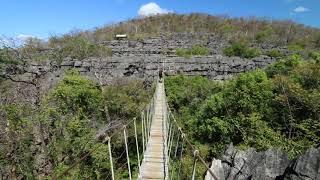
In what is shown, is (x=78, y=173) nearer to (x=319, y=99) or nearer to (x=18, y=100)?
(x=18, y=100)

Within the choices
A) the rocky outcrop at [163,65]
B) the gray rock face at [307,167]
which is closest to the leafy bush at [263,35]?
the rocky outcrop at [163,65]

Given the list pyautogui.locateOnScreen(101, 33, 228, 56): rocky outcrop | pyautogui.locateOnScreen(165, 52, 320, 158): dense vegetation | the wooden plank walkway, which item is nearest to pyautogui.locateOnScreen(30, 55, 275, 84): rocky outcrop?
pyautogui.locateOnScreen(101, 33, 228, 56): rocky outcrop

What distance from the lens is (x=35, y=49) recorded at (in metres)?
39.7

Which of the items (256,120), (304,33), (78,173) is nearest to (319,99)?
(256,120)

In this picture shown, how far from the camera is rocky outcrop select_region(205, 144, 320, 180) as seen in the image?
12.0 metres

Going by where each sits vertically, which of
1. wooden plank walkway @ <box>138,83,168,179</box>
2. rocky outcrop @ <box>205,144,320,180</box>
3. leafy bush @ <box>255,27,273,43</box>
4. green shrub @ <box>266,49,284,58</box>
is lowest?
rocky outcrop @ <box>205,144,320,180</box>

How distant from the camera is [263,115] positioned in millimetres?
16188

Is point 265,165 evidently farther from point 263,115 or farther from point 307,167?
point 263,115

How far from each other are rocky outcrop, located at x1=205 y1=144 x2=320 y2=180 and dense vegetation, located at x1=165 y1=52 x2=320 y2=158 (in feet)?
2.52

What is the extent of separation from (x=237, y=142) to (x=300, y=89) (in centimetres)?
312

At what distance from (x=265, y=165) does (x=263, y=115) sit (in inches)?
124

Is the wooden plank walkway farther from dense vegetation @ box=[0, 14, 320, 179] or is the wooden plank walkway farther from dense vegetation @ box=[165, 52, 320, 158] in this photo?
dense vegetation @ box=[165, 52, 320, 158]

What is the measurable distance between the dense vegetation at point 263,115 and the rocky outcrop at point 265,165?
768mm

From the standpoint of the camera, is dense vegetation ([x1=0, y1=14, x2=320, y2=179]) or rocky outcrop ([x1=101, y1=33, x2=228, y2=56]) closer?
dense vegetation ([x1=0, y1=14, x2=320, y2=179])
